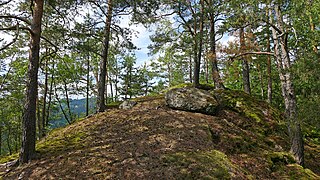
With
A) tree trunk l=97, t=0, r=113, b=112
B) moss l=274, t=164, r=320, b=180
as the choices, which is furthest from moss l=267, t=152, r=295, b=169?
tree trunk l=97, t=0, r=113, b=112

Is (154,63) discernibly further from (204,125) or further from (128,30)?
(204,125)

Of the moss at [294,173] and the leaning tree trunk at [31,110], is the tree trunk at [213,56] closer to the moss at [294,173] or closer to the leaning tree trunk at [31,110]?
the moss at [294,173]

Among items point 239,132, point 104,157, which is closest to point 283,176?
point 239,132

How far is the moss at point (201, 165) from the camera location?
5.22m

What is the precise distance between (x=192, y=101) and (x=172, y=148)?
12.1 ft

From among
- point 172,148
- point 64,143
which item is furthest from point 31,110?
point 172,148

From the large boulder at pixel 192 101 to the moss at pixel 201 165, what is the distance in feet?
11.0

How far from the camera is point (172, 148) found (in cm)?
636

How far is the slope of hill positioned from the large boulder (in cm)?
36

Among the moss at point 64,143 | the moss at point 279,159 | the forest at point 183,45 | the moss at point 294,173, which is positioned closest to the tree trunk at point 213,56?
the forest at point 183,45

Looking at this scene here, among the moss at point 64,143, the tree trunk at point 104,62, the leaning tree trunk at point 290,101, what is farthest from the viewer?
the tree trunk at point 104,62

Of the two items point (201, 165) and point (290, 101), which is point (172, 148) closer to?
point (201, 165)

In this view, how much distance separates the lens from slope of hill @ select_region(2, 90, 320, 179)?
540cm

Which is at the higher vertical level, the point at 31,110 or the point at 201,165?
the point at 31,110
